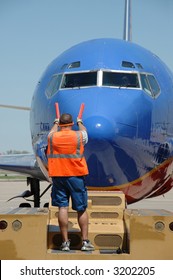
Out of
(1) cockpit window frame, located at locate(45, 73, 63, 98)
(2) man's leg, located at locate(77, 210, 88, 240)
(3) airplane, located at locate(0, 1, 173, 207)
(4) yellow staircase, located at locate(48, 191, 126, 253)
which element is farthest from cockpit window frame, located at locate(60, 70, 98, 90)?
(2) man's leg, located at locate(77, 210, 88, 240)

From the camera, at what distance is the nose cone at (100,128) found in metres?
9.01

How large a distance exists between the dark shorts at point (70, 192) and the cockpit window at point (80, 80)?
10.1 feet

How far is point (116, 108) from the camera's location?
31.5 ft

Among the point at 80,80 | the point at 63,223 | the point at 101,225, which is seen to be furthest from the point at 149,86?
the point at 63,223

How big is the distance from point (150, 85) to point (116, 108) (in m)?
1.78

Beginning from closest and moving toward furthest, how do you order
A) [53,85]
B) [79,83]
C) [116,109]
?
[116,109] → [79,83] → [53,85]

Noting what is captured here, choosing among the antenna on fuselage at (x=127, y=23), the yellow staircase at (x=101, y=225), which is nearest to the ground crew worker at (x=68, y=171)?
the yellow staircase at (x=101, y=225)

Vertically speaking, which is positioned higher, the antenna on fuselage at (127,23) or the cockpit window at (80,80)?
the antenna on fuselage at (127,23)

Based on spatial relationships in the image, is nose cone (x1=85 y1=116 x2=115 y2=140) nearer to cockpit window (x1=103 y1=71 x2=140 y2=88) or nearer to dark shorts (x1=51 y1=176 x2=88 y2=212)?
dark shorts (x1=51 y1=176 x2=88 y2=212)

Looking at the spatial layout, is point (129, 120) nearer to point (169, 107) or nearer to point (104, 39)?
point (169, 107)

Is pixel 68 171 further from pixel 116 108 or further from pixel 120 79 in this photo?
pixel 120 79

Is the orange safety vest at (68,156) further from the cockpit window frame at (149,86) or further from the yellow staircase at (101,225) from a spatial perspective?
the cockpit window frame at (149,86)

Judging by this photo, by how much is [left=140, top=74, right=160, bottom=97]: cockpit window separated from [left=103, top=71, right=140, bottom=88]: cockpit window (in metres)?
0.15

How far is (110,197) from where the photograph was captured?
909 centimetres
